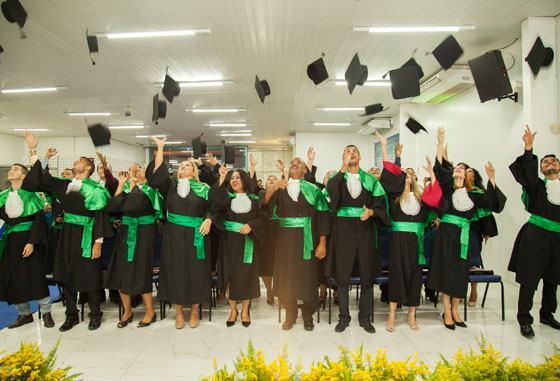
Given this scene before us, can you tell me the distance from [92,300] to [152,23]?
179 inches

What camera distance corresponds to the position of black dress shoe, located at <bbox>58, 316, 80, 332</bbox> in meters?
4.01

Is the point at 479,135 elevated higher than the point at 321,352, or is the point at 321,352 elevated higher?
the point at 479,135

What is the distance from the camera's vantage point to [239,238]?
4109 mm

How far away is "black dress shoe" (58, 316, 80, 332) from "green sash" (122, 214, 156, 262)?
107 cm

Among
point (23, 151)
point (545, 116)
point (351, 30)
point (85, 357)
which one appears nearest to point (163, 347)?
point (85, 357)

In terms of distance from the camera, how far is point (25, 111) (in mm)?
11344

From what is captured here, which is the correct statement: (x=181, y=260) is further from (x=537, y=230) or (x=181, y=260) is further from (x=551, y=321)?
(x=551, y=321)

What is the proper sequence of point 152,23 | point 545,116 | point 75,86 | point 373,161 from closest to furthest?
point 545,116, point 152,23, point 75,86, point 373,161

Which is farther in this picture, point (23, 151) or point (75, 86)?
point (23, 151)

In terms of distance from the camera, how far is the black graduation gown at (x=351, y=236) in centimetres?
391

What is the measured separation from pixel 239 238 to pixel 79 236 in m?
1.95

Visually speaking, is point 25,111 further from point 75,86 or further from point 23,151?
point 23,151

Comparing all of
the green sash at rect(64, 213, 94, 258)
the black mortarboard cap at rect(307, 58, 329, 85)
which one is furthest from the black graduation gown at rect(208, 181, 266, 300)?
the black mortarboard cap at rect(307, 58, 329, 85)

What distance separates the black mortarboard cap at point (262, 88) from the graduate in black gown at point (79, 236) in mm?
3705
